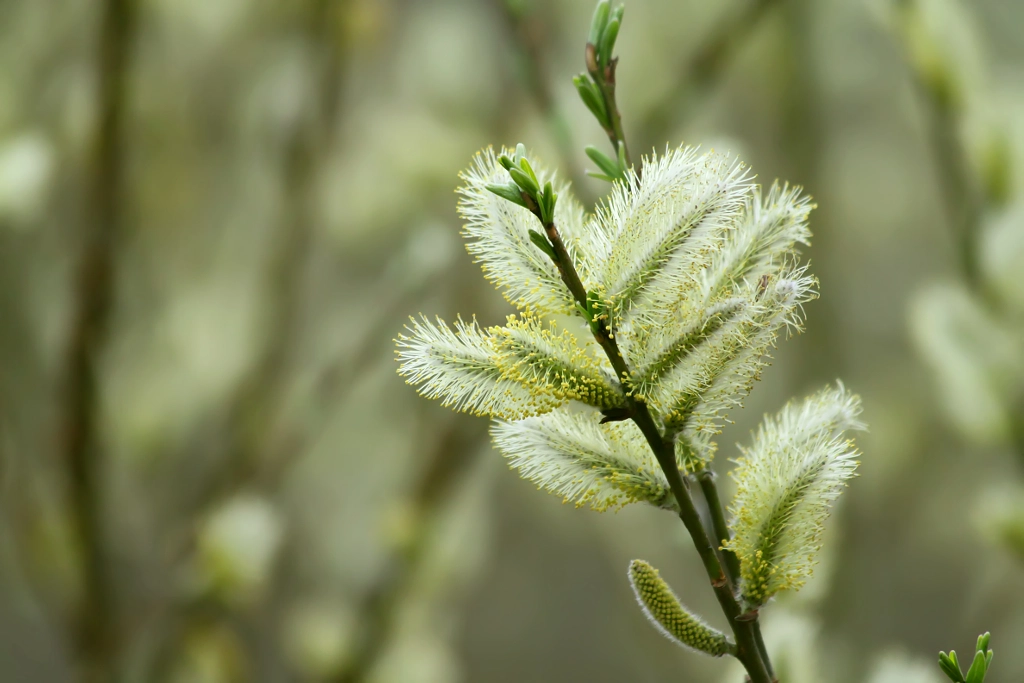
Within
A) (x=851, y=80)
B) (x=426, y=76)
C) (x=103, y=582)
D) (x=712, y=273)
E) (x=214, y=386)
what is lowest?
(x=712, y=273)

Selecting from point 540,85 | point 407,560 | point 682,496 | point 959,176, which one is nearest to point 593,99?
point 682,496

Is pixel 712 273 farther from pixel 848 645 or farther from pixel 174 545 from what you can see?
pixel 174 545

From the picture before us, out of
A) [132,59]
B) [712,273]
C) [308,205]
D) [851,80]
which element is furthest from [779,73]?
[712,273]

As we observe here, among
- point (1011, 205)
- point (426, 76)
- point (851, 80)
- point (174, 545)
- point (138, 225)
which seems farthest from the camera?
point (851, 80)

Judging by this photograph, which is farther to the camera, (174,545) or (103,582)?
(174,545)

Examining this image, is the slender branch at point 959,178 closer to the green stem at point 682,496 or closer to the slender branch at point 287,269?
the green stem at point 682,496

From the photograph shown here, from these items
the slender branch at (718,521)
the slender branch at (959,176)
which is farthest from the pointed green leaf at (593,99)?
the slender branch at (959,176)

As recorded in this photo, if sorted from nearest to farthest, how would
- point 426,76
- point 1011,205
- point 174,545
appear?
point 1011,205 < point 174,545 < point 426,76
